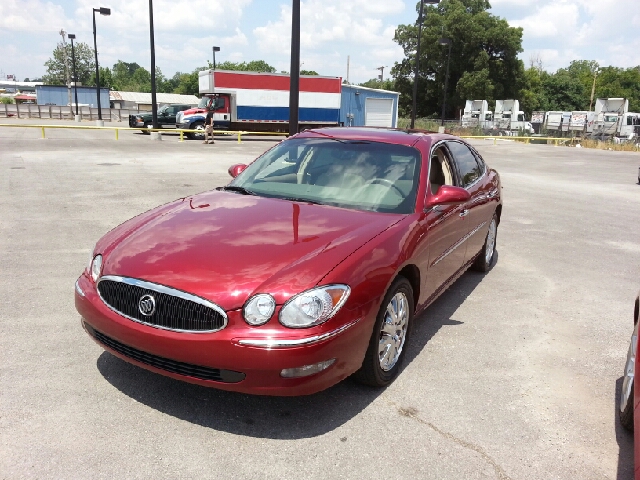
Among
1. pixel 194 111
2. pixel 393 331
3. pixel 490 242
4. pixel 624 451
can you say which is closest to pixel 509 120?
pixel 194 111

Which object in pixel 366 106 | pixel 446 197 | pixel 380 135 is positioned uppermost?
pixel 366 106

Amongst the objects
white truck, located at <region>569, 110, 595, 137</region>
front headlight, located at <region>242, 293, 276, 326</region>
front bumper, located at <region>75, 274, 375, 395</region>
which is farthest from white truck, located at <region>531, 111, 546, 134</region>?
front headlight, located at <region>242, 293, 276, 326</region>

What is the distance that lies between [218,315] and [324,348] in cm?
58

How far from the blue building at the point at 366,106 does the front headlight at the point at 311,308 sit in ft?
98.1

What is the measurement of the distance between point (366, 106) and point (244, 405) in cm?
3421

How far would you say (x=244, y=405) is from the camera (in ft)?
10.6

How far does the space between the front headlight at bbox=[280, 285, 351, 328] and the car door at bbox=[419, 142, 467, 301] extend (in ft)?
3.76

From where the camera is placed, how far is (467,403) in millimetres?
3383

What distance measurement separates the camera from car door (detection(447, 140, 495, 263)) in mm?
5066

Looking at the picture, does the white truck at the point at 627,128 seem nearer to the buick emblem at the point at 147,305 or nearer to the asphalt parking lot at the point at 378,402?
the asphalt parking lot at the point at 378,402

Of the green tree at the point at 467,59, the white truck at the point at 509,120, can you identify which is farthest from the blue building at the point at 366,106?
the green tree at the point at 467,59

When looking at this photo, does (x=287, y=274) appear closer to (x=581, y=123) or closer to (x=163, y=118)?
(x=163, y=118)

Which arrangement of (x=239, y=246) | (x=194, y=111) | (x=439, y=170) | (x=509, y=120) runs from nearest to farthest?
(x=239, y=246) < (x=439, y=170) < (x=194, y=111) < (x=509, y=120)

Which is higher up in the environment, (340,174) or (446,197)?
(340,174)
